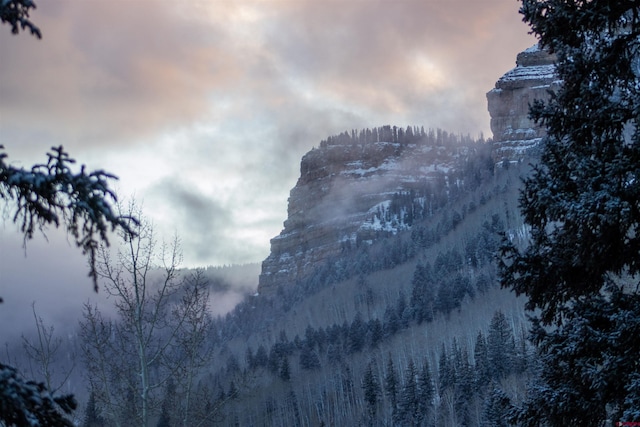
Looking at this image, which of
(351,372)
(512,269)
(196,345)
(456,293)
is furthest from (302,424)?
(512,269)

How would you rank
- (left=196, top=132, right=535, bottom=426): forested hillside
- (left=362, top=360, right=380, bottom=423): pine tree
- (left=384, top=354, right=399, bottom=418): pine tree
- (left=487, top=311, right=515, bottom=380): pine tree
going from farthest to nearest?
(left=362, top=360, right=380, bottom=423): pine tree, (left=384, top=354, right=399, bottom=418): pine tree, (left=487, top=311, right=515, bottom=380): pine tree, (left=196, top=132, right=535, bottom=426): forested hillside

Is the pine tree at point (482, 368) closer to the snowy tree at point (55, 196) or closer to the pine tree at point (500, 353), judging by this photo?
the pine tree at point (500, 353)

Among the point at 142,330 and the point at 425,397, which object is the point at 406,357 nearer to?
the point at 425,397

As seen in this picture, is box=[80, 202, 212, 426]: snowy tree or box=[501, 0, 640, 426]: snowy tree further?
box=[80, 202, 212, 426]: snowy tree

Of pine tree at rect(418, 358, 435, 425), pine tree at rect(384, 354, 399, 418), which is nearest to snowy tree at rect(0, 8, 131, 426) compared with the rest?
pine tree at rect(418, 358, 435, 425)

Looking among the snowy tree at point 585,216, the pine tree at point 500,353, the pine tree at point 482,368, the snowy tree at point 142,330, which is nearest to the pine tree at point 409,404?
the pine tree at point 482,368

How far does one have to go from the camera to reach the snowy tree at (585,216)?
24.7 feet

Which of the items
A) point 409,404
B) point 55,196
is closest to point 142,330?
point 55,196

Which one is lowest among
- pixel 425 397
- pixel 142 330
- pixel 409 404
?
pixel 409 404

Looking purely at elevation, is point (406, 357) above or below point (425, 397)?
above

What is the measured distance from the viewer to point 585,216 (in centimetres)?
733

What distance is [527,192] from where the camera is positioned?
8273mm

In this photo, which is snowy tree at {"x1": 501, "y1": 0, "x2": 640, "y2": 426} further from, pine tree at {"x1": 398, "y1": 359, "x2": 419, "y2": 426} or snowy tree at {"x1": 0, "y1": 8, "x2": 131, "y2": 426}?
pine tree at {"x1": 398, "y1": 359, "x2": 419, "y2": 426}

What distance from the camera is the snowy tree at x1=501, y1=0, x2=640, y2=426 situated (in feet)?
24.7
